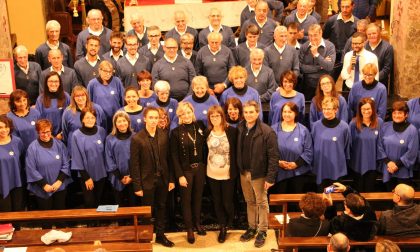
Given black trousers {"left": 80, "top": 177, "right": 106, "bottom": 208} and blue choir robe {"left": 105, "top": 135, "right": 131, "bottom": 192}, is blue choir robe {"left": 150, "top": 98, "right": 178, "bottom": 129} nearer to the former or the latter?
blue choir robe {"left": 105, "top": 135, "right": 131, "bottom": 192}

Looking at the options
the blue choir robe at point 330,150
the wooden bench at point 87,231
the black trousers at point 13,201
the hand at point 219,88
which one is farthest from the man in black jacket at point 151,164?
the blue choir robe at point 330,150

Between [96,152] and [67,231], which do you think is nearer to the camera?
[67,231]

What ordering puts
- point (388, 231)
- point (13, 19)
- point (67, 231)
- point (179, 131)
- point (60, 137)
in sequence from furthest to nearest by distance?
point (13, 19), point (60, 137), point (179, 131), point (67, 231), point (388, 231)

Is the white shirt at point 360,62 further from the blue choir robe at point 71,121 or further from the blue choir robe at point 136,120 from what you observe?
the blue choir robe at point 71,121

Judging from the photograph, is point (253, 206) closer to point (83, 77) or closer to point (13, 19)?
point (83, 77)

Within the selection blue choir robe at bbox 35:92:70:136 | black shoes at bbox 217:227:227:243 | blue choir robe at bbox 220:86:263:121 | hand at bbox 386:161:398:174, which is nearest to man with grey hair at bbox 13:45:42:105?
blue choir robe at bbox 35:92:70:136

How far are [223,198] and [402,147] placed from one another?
6.10 feet

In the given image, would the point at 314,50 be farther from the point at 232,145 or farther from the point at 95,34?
the point at 95,34

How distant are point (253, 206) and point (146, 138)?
1.28 meters

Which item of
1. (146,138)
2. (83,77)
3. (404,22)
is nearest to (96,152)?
(146,138)

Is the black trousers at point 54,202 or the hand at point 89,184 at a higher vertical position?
the hand at point 89,184

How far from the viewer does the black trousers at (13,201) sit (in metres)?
6.41

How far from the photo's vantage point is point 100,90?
7086 mm

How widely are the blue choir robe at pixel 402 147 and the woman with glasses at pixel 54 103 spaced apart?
338 cm
